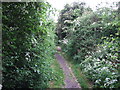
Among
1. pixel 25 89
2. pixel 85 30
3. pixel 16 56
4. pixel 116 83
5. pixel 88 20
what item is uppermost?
pixel 88 20

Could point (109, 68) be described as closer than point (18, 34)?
No

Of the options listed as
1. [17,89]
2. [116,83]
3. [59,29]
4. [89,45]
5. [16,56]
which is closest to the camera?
[16,56]

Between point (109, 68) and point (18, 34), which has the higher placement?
point (18, 34)

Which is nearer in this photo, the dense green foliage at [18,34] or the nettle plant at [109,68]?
the dense green foliage at [18,34]

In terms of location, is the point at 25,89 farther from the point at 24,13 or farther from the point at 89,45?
the point at 89,45

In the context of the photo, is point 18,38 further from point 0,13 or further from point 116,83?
point 116,83

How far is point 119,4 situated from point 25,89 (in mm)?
4553

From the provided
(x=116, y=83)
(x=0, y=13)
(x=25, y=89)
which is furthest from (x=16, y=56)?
(x=116, y=83)

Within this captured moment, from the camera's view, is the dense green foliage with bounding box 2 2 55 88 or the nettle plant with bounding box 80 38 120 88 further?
the nettle plant with bounding box 80 38 120 88

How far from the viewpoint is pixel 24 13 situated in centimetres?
208

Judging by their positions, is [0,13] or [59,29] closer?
[0,13]

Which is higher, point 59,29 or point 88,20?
point 59,29

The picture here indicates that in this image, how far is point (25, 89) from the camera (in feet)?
9.41

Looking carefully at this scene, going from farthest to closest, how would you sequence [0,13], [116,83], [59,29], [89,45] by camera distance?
[59,29], [89,45], [116,83], [0,13]
